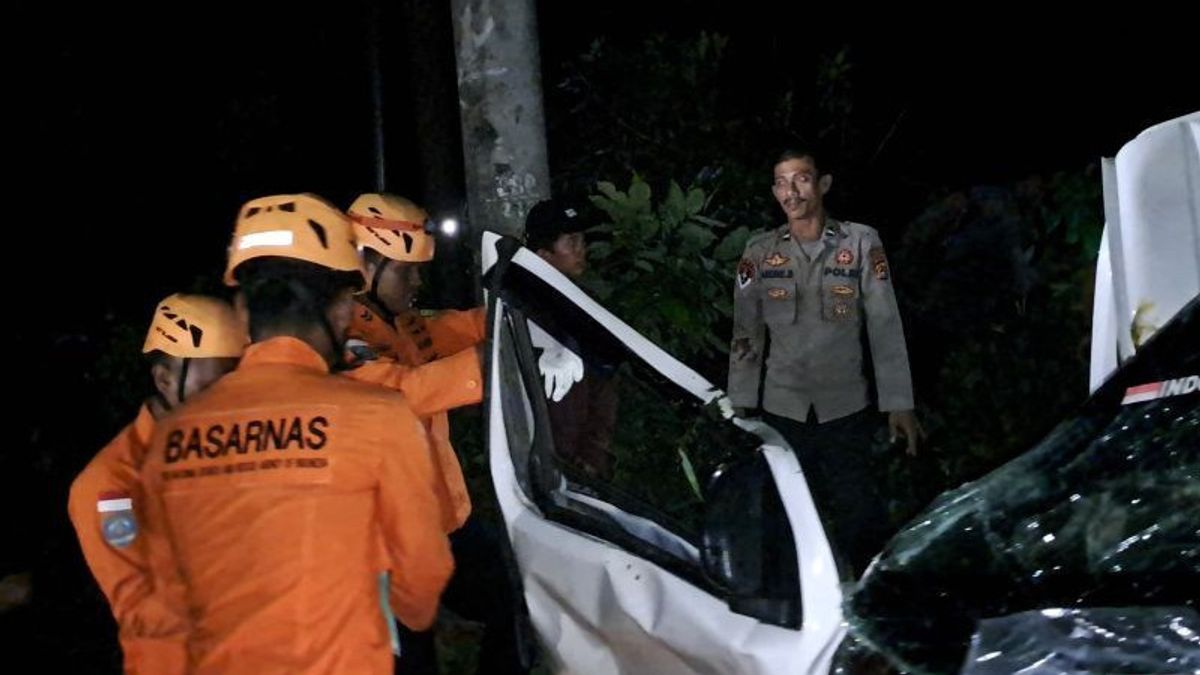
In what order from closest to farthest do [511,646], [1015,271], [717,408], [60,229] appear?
1. [717,408]
2. [511,646]
3. [1015,271]
4. [60,229]

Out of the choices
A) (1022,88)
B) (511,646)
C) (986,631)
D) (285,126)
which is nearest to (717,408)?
(986,631)

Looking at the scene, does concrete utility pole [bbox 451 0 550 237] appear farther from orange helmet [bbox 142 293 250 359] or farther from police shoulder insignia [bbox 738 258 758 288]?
orange helmet [bbox 142 293 250 359]

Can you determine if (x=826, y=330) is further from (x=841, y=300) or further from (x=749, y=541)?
(x=749, y=541)

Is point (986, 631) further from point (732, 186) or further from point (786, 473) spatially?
point (732, 186)

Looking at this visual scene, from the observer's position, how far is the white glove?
3.68 m

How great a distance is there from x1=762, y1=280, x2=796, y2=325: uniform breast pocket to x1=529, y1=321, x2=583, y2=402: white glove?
183 cm

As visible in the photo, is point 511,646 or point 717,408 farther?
point 511,646

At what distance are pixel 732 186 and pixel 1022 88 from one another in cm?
473

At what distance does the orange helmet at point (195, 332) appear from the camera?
440cm

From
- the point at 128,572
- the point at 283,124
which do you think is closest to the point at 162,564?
the point at 128,572

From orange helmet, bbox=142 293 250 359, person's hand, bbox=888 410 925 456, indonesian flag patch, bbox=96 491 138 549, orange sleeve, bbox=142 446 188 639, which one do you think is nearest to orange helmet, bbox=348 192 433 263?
orange helmet, bbox=142 293 250 359

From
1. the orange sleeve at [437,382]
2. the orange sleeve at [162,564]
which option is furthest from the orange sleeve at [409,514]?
the orange sleeve at [437,382]

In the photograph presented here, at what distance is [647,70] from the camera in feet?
23.5

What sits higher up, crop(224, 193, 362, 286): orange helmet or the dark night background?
the dark night background
